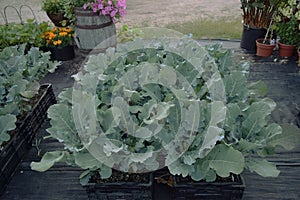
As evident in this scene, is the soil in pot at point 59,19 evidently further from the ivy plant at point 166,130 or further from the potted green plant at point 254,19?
the ivy plant at point 166,130

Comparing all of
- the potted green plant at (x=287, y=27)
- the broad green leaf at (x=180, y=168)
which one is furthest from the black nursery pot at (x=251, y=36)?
the broad green leaf at (x=180, y=168)

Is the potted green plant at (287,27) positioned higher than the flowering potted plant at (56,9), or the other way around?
the flowering potted plant at (56,9)

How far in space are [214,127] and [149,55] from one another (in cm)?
82

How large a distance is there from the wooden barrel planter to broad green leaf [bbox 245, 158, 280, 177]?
242 cm

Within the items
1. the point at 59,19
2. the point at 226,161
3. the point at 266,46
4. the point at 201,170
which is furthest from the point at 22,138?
the point at 266,46

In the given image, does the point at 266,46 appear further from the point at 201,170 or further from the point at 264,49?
the point at 201,170

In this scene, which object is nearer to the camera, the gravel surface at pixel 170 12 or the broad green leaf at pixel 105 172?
the broad green leaf at pixel 105 172

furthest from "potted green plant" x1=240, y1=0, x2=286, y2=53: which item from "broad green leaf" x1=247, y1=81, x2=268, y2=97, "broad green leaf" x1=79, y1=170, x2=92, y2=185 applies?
"broad green leaf" x1=79, y1=170, x2=92, y2=185

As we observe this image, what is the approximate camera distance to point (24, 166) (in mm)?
1770

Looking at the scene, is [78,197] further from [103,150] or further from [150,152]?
[150,152]

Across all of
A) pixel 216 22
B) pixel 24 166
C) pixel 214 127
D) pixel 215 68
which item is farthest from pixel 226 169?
pixel 216 22

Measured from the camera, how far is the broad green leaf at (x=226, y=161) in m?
1.08

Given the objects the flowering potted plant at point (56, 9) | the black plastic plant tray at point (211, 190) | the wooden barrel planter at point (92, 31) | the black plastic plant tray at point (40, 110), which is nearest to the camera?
the black plastic plant tray at point (211, 190)

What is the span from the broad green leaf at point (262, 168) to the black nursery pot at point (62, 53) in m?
2.79
